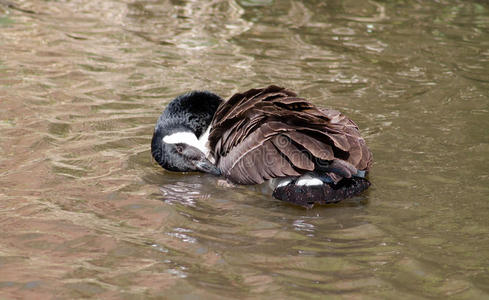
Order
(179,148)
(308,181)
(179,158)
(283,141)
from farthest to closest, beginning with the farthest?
(179,148), (179,158), (283,141), (308,181)

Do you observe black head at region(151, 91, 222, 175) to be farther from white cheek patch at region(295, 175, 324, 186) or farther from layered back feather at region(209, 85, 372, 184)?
white cheek patch at region(295, 175, 324, 186)

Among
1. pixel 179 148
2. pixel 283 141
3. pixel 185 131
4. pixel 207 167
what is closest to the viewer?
pixel 283 141

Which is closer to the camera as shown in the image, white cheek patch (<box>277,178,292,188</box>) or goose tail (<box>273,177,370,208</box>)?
goose tail (<box>273,177,370,208</box>)

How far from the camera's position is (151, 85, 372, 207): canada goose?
5793mm

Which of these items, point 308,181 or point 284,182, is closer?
point 308,181

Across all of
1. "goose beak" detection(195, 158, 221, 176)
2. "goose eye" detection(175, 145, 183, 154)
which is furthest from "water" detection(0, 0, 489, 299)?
"goose eye" detection(175, 145, 183, 154)

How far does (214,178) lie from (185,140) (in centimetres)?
53

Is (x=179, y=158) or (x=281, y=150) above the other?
(x=281, y=150)

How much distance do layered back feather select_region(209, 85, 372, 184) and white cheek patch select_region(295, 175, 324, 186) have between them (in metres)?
0.07

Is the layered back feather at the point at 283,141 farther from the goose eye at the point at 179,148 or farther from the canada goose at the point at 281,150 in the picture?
the goose eye at the point at 179,148

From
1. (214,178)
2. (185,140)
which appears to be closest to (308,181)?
(214,178)

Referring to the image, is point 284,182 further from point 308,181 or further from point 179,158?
point 179,158

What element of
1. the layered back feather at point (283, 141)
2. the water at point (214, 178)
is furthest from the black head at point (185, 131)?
the layered back feather at point (283, 141)

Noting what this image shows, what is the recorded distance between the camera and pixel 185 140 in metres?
7.07
